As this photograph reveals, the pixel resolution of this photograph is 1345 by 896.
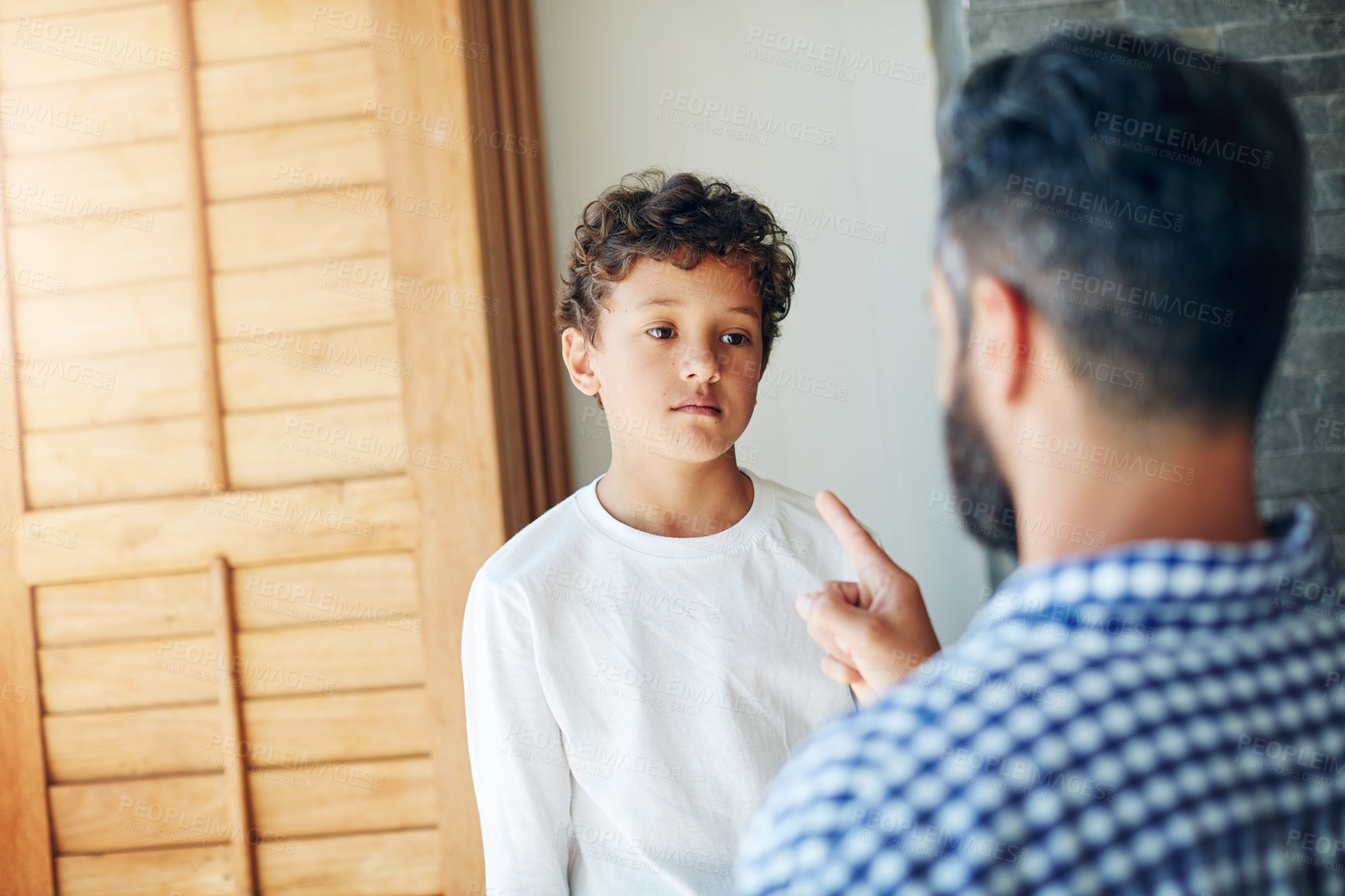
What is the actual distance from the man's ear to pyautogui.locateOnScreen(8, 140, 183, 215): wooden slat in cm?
160

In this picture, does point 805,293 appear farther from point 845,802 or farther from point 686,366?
point 845,802

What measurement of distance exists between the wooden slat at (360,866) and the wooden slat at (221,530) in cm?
50

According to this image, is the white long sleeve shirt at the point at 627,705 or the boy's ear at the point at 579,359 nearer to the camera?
the white long sleeve shirt at the point at 627,705

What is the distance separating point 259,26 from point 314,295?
1.61 ft

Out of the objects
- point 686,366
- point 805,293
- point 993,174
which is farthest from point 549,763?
point 805,293

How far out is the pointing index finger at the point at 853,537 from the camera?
84cm

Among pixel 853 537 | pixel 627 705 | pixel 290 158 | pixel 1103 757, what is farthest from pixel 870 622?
pixel 290 158

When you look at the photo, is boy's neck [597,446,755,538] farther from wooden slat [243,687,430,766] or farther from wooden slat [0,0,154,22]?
wooden slat [0,0,154,22]

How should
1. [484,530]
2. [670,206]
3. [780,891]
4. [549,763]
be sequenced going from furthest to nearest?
[484,530] → [670,206] → [549,763] → [780,891]

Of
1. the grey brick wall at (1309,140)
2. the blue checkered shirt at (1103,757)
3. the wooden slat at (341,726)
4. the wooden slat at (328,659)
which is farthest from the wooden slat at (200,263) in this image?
the blue checkered shirt at (1103,757)

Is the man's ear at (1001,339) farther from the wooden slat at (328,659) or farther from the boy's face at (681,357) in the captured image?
the wooden slat at (328,659)

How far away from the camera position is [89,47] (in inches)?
67.6

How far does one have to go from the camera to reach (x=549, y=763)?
1169mm

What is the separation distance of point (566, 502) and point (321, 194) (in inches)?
30.9
